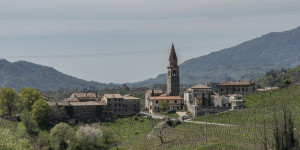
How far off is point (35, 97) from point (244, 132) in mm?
57936

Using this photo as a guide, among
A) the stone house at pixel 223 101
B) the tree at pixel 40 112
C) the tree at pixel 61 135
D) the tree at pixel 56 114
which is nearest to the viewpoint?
the tree at pixel 61 135

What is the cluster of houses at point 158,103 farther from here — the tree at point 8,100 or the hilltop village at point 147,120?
the tree at point 8,100

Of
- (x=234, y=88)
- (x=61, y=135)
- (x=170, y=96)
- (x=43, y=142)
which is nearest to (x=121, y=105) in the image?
(x=170, y=96)

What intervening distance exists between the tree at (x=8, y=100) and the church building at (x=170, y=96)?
3821 centimetres

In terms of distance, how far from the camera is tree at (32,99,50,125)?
115125mm

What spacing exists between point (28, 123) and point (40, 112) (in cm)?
716

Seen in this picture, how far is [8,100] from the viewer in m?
119

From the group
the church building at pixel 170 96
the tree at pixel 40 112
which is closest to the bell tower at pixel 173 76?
the church building at pixel 170 96

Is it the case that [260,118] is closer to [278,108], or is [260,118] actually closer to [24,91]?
[278,108]

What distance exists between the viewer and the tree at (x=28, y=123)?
109 meters

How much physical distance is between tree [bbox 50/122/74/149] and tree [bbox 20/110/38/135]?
685 centimetres

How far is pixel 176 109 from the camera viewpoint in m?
132

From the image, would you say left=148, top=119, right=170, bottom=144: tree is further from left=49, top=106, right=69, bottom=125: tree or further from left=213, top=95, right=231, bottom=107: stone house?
left=49, top=106, right=69, bottom=125: tree

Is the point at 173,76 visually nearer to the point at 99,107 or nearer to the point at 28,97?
the point at 99,107
